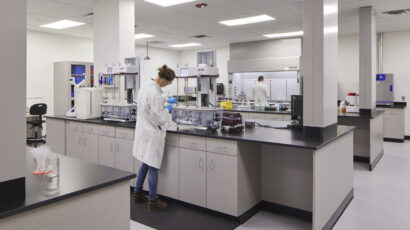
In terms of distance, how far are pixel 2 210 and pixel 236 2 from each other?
4.68 metres

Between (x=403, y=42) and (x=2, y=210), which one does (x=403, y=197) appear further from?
(x=403, y=42)

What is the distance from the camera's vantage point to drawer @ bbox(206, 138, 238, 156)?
280 cm

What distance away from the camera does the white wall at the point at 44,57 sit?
24.7 feet

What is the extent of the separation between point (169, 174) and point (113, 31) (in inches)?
105

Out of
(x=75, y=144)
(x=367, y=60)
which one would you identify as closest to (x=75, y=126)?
(x=75, y=144)

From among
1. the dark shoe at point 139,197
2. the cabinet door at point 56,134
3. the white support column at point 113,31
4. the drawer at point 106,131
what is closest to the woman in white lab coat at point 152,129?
the dark shoe at point 139,197

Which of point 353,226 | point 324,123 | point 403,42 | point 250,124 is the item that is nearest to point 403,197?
point 353,226

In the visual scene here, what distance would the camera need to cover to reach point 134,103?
13.8 ft

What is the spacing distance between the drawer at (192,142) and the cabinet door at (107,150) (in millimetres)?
1189

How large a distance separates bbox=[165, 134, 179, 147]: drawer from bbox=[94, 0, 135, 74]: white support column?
1994 millimetres

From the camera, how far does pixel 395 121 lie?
7348 millimetres

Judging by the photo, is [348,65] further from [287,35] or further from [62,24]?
[62,24]

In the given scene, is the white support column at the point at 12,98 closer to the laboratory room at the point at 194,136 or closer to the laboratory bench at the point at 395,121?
the laboratory room at the point at 194,136

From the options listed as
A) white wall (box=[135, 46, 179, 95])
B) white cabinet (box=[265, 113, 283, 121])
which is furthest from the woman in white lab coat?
white wall (box=[135, 46, 179, 95])
